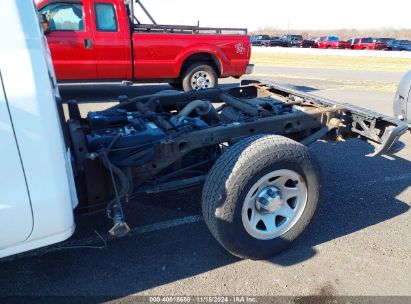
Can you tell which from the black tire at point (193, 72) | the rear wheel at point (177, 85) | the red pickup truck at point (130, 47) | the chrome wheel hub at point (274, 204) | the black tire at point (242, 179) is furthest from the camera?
the rear wheel at point (177, 85)

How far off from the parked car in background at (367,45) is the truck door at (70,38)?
37.9 meters

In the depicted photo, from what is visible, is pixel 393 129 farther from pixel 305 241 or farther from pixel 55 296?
pixel 55 296

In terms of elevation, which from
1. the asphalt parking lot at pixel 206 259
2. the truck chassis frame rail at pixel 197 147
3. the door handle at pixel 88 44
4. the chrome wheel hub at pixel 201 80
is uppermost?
the door handle at pixel 88 44

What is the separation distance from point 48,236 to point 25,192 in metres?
0.33

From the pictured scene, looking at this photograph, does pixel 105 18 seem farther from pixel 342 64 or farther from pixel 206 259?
pixel 342 64

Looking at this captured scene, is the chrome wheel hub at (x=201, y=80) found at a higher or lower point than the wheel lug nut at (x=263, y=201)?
lower

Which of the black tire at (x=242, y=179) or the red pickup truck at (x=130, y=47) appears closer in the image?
the black tire at (x=242, y=179)

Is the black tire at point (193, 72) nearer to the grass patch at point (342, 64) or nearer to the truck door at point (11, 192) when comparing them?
the truck door at point (11, 192)

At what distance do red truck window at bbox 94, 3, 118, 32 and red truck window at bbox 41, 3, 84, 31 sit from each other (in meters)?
0.34

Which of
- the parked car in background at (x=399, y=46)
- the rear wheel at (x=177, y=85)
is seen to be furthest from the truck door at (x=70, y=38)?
the parked car in background at (x=399, y=46)

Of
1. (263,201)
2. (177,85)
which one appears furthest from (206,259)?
(177,85)

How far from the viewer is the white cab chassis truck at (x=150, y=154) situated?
1.94 meters

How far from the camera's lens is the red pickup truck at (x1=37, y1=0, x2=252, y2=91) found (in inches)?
313

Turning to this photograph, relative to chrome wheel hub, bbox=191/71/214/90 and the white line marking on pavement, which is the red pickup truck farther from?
the white line marking on pavement
